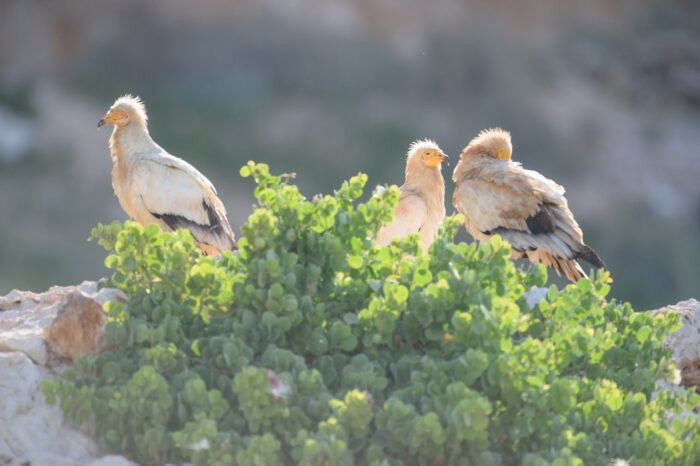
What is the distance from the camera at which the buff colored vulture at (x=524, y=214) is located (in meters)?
6.10

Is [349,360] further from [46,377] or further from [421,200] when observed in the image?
[421,200]

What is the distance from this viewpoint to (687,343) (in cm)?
456

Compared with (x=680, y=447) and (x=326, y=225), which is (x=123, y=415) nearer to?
(x=326, y=225)

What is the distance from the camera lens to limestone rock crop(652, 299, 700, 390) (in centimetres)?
454

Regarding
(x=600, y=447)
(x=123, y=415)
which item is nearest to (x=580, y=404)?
(x=600, y=447)

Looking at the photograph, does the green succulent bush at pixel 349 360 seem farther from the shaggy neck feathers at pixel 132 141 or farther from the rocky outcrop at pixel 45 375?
the shaggy neck feathers at pixel 132 141

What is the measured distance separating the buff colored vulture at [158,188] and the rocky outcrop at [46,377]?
3131 mm

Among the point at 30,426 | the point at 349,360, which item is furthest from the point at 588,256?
the point at 30,426

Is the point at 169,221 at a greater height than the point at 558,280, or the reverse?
the point at 558,280

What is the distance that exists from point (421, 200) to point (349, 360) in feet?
11.9

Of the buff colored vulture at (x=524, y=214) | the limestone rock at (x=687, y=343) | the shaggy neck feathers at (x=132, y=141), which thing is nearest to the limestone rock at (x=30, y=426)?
the limestone rock at (x=687, y=343)

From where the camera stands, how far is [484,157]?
6.66 m

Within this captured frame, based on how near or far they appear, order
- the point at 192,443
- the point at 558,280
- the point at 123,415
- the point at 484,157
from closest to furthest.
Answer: the point at 192,443, the point at 123,415, the point at 484,157, the point at 558,280

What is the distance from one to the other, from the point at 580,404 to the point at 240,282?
3.79 ft
